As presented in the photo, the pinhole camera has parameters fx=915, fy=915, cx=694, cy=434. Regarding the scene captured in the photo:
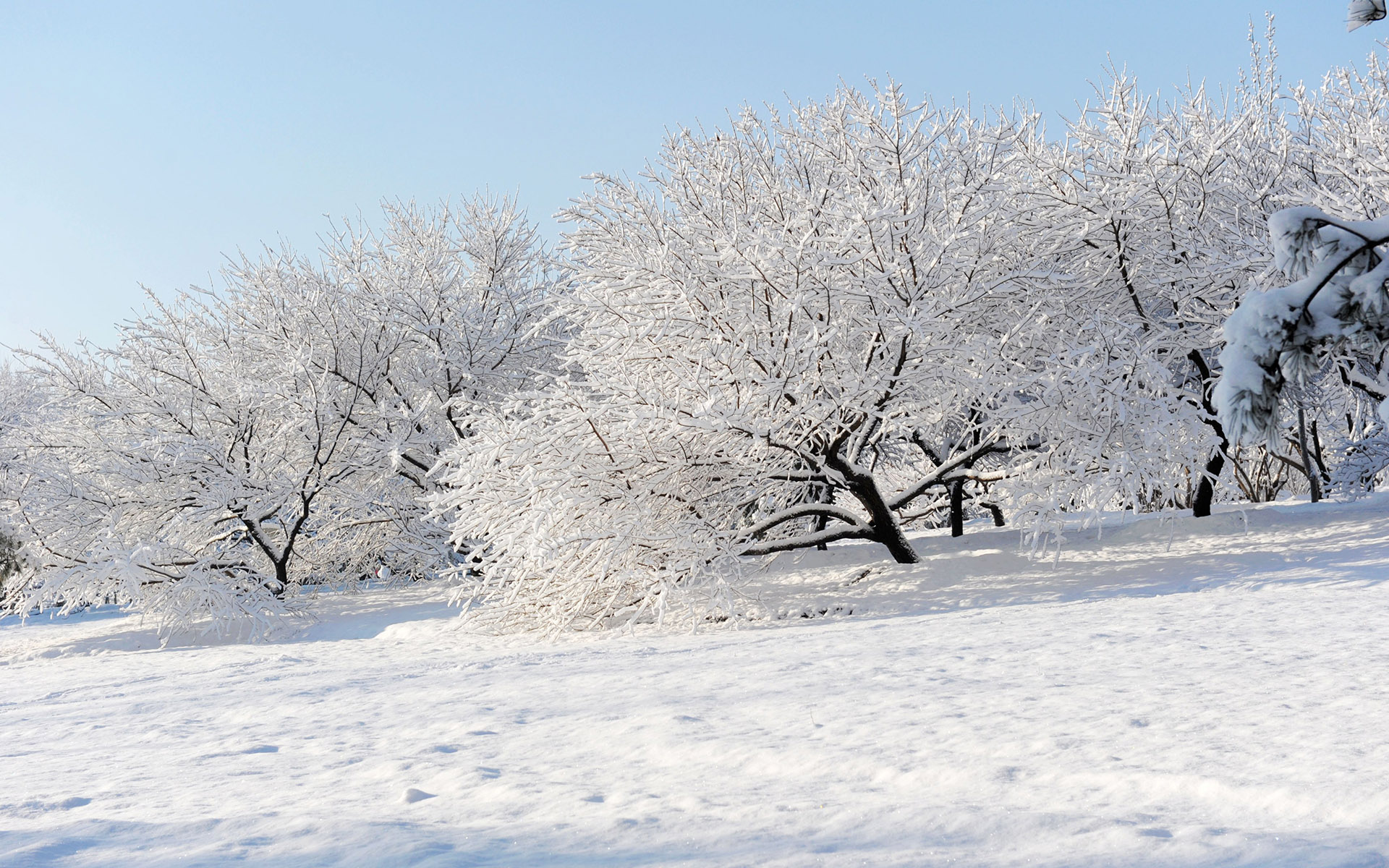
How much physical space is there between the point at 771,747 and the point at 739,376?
561 centimetres

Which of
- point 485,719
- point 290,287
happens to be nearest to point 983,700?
point 485,719

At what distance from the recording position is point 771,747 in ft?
13.9

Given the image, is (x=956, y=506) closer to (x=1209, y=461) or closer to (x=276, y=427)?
(x=1209, y=461)

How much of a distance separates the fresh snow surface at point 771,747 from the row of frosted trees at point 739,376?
1830 millimetres

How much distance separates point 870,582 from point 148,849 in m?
8.96

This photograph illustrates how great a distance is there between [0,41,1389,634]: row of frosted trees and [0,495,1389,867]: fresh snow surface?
1830mm

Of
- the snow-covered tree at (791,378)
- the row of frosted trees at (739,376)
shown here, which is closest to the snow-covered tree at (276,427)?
the row of frosted trees at (739,376)

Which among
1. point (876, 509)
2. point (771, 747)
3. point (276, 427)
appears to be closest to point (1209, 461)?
point (876, 509)

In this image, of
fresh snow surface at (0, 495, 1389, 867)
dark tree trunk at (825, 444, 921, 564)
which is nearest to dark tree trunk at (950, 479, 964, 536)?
dark tree trunk at (825, 444, 921, 564)

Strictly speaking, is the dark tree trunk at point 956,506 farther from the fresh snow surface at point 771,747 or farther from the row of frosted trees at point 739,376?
the fresh snow surface at point 771,747

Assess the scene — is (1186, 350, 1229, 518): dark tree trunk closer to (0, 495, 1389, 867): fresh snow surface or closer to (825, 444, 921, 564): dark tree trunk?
(0, 495, 1389, 867): fresh snow surface

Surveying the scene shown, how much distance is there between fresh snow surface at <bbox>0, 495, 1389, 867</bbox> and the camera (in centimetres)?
315

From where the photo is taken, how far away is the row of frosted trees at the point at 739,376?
9.90 metres

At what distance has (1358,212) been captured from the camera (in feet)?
36.8
